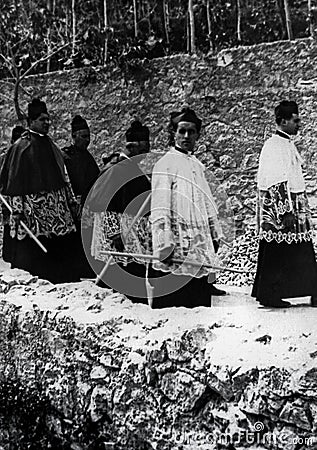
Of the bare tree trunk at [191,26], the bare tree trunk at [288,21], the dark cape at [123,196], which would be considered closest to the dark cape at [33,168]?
the dark cape at [123,196]

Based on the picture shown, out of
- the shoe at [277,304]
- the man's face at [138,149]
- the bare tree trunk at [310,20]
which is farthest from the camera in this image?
the bare tree trunk at [310,20]

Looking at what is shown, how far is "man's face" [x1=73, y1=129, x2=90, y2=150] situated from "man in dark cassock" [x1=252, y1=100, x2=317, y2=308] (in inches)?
60.3

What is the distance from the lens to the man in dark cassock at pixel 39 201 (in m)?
4.68

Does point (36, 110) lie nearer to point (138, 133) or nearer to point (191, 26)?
point (138, 133)

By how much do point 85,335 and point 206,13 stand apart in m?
3.30

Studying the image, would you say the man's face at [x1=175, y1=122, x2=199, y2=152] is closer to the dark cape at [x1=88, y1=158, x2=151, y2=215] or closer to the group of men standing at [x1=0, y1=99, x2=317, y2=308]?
the group of men standing at [x1=0, y1=99, x2=317, y2=308]

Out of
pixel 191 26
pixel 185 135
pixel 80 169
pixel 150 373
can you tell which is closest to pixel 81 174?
pixel 80 169

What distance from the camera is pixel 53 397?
12.6ft

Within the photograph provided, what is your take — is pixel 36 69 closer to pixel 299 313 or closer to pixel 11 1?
pixel 11 1

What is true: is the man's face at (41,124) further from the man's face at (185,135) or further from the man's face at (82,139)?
the man's face at (185,135)

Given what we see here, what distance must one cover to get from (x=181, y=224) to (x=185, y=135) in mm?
462

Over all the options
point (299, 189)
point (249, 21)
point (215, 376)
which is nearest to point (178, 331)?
point (215, 376)

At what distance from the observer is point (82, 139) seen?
5152 millimetres

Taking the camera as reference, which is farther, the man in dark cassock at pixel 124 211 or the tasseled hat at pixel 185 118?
the man in dark cassock at pixel 124 211
